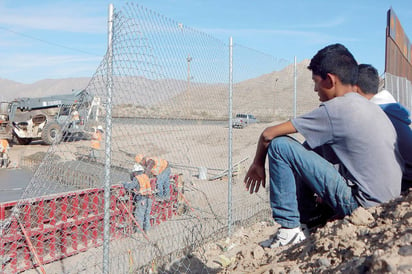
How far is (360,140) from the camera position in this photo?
2.66 m

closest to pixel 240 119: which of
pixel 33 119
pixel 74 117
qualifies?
pixel 74 117

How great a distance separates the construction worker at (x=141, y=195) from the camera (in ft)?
18.4

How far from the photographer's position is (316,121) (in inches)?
104

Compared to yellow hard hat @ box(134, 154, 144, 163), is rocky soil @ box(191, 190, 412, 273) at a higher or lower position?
lower

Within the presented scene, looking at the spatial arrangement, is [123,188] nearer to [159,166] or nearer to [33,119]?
[159,166]

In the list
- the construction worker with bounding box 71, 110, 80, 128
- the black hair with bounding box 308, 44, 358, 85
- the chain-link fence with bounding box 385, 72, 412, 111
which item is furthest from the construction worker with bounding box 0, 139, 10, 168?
the black hair with bounding box 308, 44, 358, 85

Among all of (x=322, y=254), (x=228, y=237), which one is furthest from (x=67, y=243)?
(x=322, y=254)

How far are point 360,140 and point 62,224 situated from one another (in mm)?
4895

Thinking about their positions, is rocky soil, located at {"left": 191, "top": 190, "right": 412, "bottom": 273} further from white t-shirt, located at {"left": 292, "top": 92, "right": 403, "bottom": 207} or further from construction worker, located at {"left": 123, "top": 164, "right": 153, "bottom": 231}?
construction worker, located at {"left": 123, "top": 164, "right": 153, "bottom": 231}

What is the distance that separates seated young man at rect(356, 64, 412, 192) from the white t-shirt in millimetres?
400

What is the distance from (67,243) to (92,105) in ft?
12.1

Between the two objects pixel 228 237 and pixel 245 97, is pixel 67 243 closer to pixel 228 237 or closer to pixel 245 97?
pixel 228 237

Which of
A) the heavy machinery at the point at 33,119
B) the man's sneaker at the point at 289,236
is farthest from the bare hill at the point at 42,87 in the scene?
the man's sneaker at the point at 289,236

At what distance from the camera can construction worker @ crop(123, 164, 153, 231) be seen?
5596 millimetres
